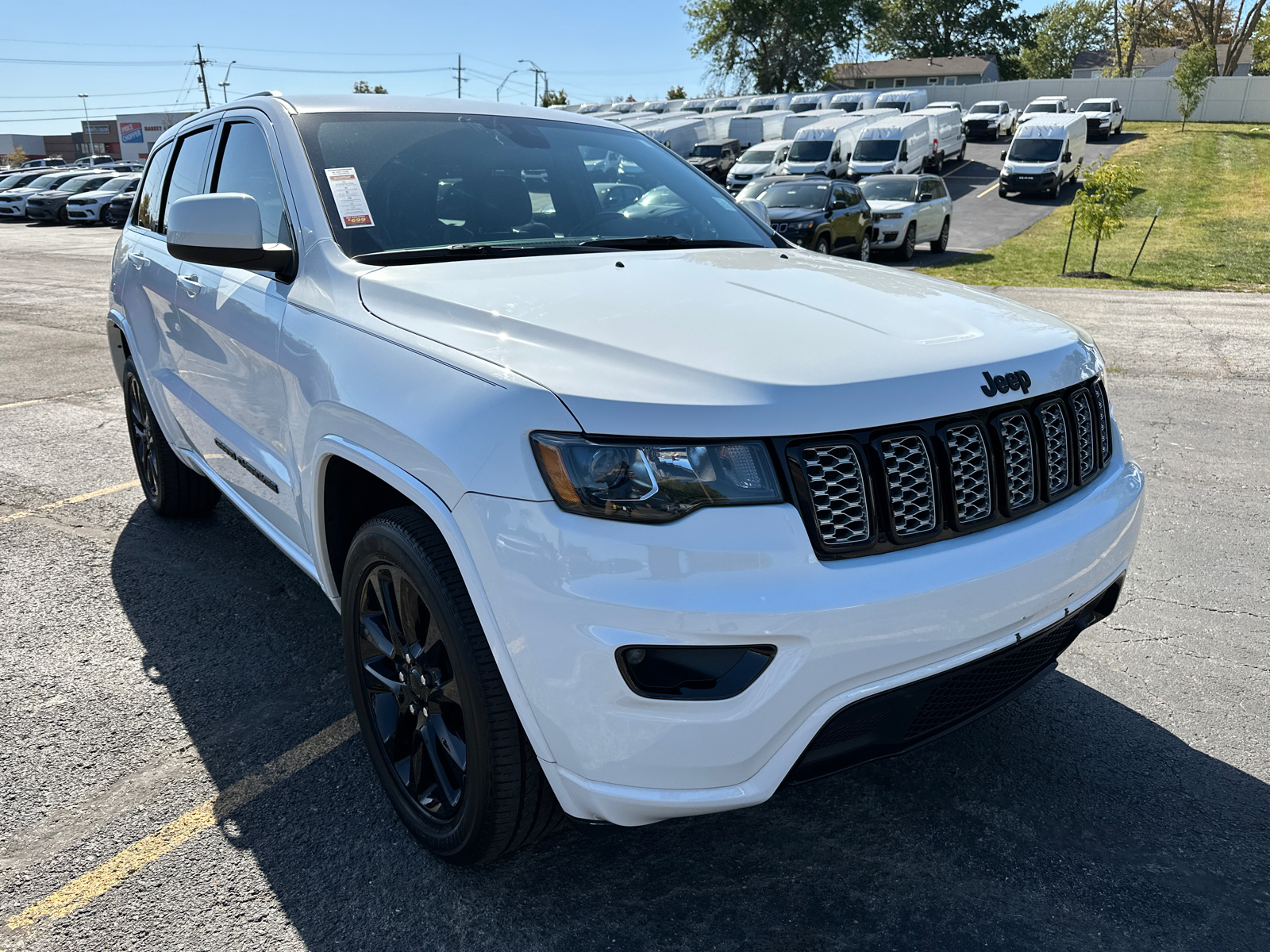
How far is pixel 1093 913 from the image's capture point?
2248mm

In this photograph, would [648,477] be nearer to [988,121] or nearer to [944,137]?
[944,137]

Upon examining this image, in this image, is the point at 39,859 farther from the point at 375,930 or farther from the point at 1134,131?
the point at 1134,131

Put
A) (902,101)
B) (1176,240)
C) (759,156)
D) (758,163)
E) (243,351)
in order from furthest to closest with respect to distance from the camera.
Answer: (902,101)
(759,156)
(758,163)
(1176,240)
(243,351)

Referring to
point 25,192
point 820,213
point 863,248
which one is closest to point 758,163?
point 863,248

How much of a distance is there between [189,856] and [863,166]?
2919cm

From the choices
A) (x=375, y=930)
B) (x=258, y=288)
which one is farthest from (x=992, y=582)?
(x=258, y=288)

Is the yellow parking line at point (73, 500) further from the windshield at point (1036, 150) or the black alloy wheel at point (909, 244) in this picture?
the windshield at point (1036, 150)

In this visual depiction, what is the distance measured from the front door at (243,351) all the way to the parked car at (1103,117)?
48.4 meters

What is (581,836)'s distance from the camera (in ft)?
8.39

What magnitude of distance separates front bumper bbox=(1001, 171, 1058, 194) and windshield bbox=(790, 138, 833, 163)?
5.70m

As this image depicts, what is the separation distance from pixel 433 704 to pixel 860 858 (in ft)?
3.77

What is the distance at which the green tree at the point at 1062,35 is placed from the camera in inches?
3511

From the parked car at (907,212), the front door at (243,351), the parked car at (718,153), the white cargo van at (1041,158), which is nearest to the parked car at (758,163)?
the parked car at (718,153)

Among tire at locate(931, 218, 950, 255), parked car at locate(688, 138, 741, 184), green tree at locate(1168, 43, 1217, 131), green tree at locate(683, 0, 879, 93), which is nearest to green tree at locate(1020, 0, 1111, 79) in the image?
green tree at locate(683, 0, 879, 93)
